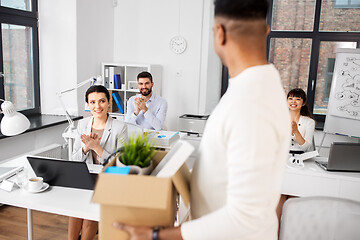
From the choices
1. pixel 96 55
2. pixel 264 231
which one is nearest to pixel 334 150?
pixel 264 231

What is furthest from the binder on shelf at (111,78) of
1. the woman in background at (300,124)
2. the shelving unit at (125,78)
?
the woman in background at (300,124)

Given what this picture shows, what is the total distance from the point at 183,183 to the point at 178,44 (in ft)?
14.2

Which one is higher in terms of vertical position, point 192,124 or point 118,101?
point 118,101

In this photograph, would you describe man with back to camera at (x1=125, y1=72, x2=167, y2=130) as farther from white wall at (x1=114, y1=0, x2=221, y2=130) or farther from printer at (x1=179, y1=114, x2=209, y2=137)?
white wall at (x1=114, y1=0, x2=221, y2=130)

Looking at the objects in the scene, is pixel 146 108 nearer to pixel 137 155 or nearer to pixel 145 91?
pixel 145 91

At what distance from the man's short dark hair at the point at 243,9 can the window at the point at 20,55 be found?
346cm

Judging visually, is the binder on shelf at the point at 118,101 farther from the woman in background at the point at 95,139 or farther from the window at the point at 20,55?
the woman in background at the point at 95,139

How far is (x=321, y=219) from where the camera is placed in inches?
61.6

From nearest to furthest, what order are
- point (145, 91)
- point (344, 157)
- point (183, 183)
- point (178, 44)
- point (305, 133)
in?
point (183, 183), point (344, 157), point (305, 133), point (145, 91), point (178, 44)

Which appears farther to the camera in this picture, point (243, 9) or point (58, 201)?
point (58, 201)

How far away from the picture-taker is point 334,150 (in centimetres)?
264

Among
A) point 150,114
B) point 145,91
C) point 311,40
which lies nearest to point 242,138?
point 150,114

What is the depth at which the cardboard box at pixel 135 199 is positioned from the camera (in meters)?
0.92

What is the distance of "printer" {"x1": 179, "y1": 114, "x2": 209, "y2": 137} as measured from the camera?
4.88 meters
